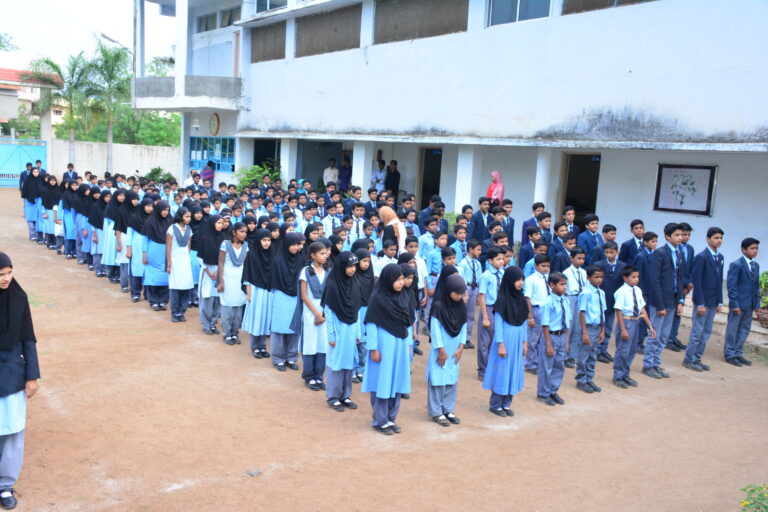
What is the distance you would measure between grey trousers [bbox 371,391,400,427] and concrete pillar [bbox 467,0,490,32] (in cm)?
1013

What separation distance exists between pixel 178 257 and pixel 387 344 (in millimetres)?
4370

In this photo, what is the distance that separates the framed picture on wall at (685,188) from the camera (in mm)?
11578

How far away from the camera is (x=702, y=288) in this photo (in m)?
8.40

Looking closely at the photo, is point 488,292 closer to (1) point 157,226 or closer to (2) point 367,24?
(1) point 157,226

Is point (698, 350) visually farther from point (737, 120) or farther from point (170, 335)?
point (170, 335)

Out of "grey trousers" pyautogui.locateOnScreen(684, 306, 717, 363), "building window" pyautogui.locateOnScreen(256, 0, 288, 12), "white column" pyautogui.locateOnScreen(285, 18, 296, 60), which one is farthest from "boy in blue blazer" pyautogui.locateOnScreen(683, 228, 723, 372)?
"building window" pyautogui.locateOnScreen(256, 0, 288, 12)

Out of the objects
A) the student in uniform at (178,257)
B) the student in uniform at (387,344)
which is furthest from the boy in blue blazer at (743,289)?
the student in uniform at (178,257)

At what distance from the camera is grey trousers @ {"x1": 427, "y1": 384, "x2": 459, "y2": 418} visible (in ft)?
19.5

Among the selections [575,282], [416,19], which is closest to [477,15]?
[416,19]

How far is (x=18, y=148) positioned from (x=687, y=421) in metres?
29.4

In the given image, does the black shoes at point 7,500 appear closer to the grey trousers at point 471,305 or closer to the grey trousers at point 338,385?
the grey trousers at point 338,385

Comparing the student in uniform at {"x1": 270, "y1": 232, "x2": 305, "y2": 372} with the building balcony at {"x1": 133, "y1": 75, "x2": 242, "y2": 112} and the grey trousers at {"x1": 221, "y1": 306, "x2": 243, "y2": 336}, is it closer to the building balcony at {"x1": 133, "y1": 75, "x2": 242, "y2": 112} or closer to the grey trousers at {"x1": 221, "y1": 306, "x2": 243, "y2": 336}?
the grey trousers at {"x1": 221, "y1": 306, "x2": 243, "y2": 336}

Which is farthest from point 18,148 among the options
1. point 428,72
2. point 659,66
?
point 659,66

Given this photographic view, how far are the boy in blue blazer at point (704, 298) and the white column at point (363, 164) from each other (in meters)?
10.3
